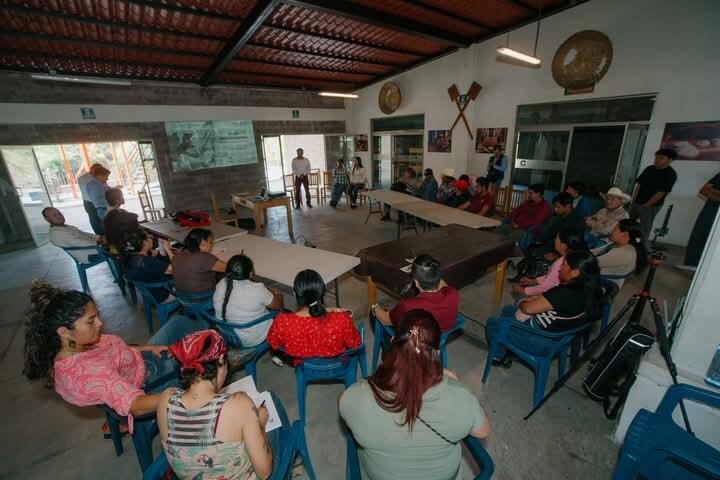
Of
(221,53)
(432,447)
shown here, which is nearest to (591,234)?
(432,447)

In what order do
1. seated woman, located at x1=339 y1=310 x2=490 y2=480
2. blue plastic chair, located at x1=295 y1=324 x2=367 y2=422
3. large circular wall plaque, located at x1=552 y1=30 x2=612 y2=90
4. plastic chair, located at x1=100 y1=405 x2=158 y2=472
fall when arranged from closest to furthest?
seated woman, located at x1=339 y1=310 x2=490 y2=480
plastic chair, located at x1=100 y1=405 x2=158 y2=472
blue plastic chair, located at x1=295 y1=324 x2=367 y2=422
large circular wall plaque, located at x1=552 y1=30 x2=612 y2=90

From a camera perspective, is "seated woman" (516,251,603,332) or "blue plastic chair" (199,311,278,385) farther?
"blue plastic chair" (199,311,278,385)

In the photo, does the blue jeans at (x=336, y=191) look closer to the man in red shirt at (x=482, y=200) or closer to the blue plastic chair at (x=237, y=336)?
the man in red shirt at (x=482, y=200)

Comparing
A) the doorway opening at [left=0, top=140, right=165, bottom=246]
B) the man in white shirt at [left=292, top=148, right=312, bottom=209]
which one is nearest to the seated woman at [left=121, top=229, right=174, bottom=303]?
the doorway opening at [left=0, top=140, right=165, bottom=246]

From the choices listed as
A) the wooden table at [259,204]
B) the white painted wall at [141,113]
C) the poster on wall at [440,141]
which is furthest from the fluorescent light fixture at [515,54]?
the white painted wall at [141,113]

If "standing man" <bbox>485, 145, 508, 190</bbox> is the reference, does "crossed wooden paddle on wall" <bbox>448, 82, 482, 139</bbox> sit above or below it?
above

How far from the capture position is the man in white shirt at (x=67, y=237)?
140 inches

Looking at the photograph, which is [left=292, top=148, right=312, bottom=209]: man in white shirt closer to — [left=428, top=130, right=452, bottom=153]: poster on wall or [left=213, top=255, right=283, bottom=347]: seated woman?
[left=428, top=130, right=452, bottom=153]: poster on wall

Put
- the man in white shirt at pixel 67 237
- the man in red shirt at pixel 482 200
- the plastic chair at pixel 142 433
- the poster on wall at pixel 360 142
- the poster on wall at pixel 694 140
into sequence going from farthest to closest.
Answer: the poster on wall at pixel 360 142, the man in red shirt at pixel 482 200, the poster on wall at pixel 694 140, the man in white shirt at pixel 67 237, the plastic chair at pixel 142 433

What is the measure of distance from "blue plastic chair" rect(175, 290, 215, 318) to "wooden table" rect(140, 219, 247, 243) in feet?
4.46

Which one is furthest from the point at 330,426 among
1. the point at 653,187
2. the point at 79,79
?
the point at 79,79

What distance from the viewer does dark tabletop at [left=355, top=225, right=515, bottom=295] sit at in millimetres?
2754

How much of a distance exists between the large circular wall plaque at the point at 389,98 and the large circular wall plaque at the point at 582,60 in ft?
13.2

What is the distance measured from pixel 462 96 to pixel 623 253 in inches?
217
